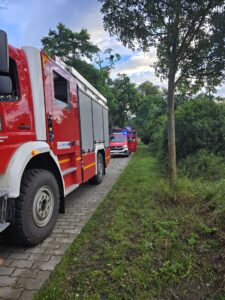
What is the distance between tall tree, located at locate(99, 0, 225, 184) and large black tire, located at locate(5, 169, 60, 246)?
3218 millimetres

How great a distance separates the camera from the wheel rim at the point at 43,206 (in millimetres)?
3741

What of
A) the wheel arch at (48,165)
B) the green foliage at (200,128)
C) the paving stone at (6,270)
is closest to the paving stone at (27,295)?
the paving stone at (6,270)

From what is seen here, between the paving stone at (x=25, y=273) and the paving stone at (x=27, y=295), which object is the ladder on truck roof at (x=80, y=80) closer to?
the paving stone at (x=25, y=273)

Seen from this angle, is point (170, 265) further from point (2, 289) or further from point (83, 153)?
point (83, 153)

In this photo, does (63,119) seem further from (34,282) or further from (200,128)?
(200,128)

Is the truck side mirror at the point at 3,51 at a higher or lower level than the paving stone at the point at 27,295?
higher

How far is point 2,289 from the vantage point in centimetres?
276

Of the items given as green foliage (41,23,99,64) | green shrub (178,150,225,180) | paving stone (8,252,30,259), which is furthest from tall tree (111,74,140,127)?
paving stone (8,252,30,259)

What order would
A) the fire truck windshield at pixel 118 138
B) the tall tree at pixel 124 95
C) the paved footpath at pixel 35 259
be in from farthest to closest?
the tall tree at pixel 124 95, the fire truck windshield at pixel 118 138, the paved footpath at pixel 35 259

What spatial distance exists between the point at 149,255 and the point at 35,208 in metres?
1.69

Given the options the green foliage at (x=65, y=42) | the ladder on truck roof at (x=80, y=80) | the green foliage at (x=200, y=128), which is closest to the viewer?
the ladder on truck roof at (x=80, y=80)

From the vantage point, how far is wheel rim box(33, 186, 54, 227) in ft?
12.3

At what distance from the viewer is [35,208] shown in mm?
3715

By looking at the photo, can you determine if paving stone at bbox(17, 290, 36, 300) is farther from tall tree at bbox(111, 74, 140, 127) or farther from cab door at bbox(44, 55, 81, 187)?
tall tree at bbox(111, 74, 140, 127)
